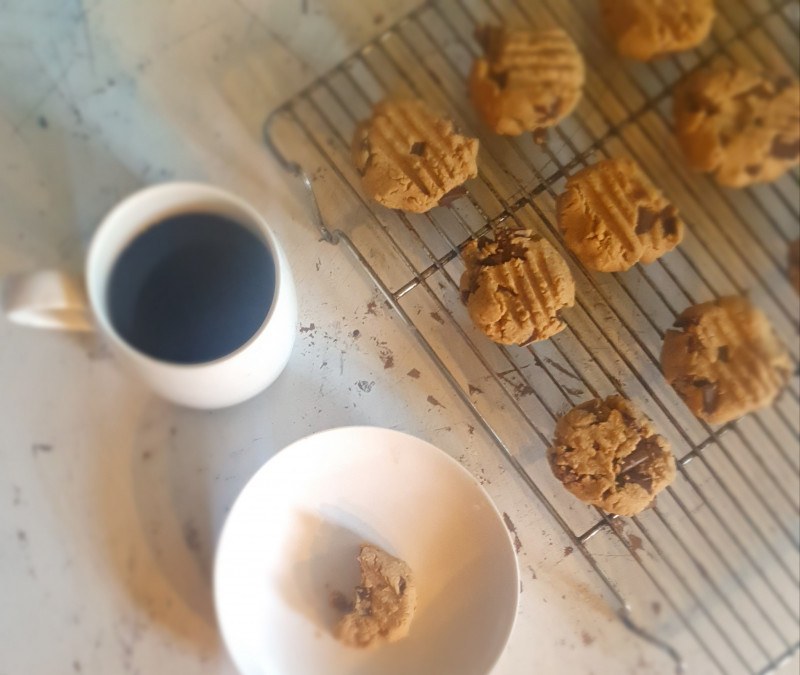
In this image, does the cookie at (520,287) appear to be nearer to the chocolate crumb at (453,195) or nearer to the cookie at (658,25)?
the chocolate crumb at (453,195)

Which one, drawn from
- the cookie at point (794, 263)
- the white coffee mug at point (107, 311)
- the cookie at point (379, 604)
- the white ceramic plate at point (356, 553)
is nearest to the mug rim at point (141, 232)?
the white coffee mug at point (107, 311)

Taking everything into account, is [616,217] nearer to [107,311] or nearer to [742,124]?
[742,124]

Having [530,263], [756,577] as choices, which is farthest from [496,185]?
[756,577]

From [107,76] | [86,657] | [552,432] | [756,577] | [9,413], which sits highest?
[107,76]

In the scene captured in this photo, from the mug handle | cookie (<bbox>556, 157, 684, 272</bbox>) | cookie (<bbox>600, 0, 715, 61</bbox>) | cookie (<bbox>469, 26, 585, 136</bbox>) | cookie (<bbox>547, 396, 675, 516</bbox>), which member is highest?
the mug handle

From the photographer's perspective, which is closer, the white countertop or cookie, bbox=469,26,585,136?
cookie, bbox=469,26,585,136

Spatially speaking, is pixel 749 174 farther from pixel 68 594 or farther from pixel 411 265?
pixel 68 594

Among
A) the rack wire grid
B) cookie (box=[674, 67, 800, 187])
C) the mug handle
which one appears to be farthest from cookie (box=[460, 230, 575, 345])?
the mug handle

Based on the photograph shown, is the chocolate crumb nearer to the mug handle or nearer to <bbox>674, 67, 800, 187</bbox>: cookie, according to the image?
<bbox>674, 67, 800, 187</bbox>: cookie
